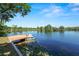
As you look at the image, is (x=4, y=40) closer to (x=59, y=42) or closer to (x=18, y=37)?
(x=18, y=37)

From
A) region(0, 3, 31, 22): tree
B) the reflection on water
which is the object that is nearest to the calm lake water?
the reflection on water

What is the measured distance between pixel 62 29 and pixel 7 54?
75 centimetres

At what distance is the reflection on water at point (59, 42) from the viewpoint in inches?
113

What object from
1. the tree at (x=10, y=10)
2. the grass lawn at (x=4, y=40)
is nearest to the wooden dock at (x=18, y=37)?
the grass lawn at (x=4, y=40)

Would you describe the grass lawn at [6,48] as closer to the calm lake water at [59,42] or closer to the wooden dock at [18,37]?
the wooden dock at [18,37]

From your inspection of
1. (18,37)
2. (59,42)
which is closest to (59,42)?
(59,42)

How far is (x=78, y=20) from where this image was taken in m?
2.89

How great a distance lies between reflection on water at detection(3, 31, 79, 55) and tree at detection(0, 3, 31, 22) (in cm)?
30

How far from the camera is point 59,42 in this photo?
2910 mm

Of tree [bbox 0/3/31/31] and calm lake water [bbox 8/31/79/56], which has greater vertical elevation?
tree [bbox 0/3/31/31]

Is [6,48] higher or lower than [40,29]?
lower

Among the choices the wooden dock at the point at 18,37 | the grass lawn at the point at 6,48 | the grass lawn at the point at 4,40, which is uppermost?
the wooden dock at the point at 18,37

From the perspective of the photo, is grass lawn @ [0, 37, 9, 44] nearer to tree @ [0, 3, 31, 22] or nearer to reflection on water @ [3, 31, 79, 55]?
tree @ [0, 3, 31, 22]

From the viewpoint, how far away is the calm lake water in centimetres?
287
